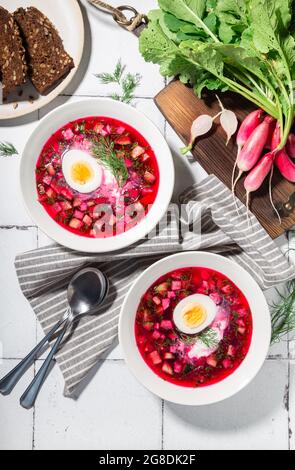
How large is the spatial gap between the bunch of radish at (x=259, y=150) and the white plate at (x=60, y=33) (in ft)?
2.32

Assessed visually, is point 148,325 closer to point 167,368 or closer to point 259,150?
point 167,368

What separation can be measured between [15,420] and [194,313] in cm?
88

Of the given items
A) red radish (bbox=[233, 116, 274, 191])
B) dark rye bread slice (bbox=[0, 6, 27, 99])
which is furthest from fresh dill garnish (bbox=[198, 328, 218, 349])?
dark rye bread slice (bbox=[0, 6, 27, 99])

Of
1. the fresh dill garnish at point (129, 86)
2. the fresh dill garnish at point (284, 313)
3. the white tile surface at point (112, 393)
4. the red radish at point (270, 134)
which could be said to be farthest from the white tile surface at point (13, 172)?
the fresh dill garnish at point (284, 313)

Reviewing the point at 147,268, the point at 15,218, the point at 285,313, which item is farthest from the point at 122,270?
the point at 285,313

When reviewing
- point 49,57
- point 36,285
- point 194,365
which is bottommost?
point 194,365

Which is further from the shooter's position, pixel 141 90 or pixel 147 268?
pixel 141 90

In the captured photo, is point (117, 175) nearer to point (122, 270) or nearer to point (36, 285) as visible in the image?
point (122, 270)

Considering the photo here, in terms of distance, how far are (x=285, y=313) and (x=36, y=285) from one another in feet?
3.31

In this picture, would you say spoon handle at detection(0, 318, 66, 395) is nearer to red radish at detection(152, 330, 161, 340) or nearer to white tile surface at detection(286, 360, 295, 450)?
red radish at detection(152, 330, 161, 340)

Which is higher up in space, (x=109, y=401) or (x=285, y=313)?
(x=285, y=313)

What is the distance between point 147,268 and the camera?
2098 millimetres

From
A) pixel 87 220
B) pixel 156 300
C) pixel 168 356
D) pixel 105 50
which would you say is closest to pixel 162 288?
pixel 156 300

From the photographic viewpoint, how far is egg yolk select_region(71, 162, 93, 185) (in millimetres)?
2127
